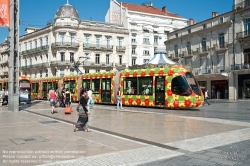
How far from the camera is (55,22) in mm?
51219

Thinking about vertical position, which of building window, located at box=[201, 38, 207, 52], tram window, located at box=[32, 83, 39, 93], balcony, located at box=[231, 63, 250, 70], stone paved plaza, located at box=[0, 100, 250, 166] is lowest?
stone paved plaza, located at box=[0, 100, 250, 166]

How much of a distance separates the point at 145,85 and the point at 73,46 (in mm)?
32890

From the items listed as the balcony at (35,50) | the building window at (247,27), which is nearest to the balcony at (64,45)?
the balcony at (35,50)

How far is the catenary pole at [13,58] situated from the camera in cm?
1764

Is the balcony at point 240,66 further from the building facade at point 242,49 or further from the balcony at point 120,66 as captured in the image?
the balcony at point 120,66

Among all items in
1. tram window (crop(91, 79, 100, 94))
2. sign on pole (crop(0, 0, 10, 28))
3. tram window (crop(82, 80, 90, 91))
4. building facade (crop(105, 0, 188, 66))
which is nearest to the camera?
sign on pole (crop(0, 0, 10, 28))

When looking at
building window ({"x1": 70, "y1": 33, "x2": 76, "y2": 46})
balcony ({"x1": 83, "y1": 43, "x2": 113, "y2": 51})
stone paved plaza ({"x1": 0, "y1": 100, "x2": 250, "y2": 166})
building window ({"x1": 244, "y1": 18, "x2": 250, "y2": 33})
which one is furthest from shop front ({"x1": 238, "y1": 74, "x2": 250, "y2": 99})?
building window ({"x1": 70, "y1": 33, "x2": 76, "y2": 46})

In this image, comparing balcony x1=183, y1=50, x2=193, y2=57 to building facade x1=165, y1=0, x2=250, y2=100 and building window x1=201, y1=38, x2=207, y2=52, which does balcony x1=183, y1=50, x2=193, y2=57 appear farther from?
building window x1=201, y1=38, x2=207, y2=52

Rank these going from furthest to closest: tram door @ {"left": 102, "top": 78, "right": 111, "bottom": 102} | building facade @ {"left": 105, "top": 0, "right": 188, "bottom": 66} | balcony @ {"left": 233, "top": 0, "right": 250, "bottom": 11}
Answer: building facade @ {"left": 105, "top": 0, "right": 188, "bottom": 66} < balcony @ {"left": 233, "top": 0, "right": 250, "bottom": 11} < tram door @ {"left": 102, "top": 78, "right": 111, "bottom": 102}

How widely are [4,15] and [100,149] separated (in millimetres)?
13141

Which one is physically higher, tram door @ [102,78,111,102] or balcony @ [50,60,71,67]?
balcony @ [50,60,71,67]

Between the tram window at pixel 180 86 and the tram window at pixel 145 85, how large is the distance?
212 centimetres

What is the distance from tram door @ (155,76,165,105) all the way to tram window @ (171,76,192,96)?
94cm

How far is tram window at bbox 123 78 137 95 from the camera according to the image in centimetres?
2137
